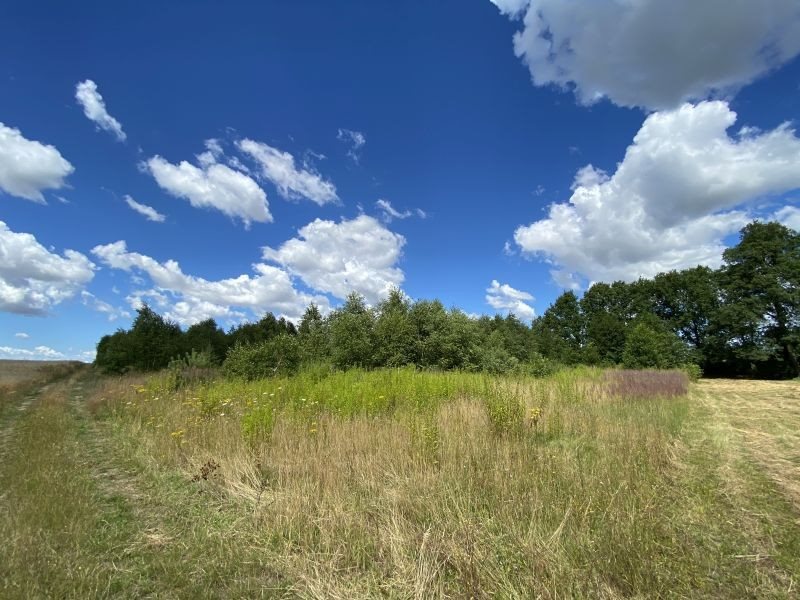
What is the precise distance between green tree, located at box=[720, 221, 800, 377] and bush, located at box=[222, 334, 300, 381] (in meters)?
42.3

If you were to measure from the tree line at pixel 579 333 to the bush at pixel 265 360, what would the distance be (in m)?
0.05

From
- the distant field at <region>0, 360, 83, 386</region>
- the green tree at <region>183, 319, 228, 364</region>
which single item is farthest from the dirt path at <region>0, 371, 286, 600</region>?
the green tree at <region>183, 319, 228, 364</region>

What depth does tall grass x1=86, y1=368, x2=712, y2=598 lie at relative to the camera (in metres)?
2.87

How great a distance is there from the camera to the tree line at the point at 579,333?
26.0m

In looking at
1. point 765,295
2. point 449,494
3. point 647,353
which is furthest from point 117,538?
point 765,295

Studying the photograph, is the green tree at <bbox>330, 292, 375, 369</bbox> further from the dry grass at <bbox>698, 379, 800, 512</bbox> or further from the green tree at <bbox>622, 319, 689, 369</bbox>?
the green tree at <bbox>622, 319, 689, 369</bbox>

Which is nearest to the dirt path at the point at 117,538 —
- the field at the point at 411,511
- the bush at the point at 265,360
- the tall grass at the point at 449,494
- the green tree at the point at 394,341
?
the field at the point at 411,511

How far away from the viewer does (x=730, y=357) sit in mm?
41656

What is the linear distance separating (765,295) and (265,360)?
148 ft

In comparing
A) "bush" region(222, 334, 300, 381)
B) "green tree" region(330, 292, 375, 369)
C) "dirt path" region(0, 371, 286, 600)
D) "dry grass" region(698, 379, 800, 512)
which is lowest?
"dirt path" region(0, 371, 286, 600)

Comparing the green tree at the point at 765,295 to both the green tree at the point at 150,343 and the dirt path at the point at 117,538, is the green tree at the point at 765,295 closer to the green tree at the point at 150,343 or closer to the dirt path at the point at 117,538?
the dirt path at the point at 117,538

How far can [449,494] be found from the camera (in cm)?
400

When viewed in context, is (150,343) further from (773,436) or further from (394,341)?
(773,436)

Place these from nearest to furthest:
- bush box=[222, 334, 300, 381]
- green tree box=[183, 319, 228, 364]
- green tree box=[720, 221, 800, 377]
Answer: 1. bush box=[222, 334, 300, 381]
2. green tree box=[720, 221, 800, 377]
3. green tree box=[183, 319, 228, 364]
